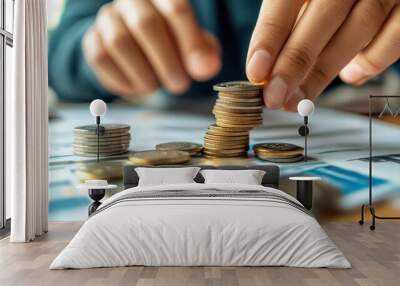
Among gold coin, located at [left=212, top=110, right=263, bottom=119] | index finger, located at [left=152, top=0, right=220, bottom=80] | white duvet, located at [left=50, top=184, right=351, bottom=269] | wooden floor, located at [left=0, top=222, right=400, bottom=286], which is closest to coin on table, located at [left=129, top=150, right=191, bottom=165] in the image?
gold coin, located at [left=212, top=110, right=263, bottom=119]

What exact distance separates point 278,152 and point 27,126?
280cm

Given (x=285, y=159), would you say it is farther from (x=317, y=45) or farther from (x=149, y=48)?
(x=149, y=48)

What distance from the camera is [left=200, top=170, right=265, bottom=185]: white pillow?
21.3 ft

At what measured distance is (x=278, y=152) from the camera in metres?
7.00

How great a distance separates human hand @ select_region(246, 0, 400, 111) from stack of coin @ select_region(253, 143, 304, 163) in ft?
1.49

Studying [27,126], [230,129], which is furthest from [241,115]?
[27,126]

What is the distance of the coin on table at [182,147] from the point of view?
7062 millimetres

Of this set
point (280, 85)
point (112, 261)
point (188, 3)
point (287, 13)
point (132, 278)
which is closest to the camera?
point (132, 278)

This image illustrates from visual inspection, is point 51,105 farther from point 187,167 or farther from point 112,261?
point 112,261

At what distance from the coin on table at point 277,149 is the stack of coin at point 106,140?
152cm

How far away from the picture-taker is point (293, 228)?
451 centimetres

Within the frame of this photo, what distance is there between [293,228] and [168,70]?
3149 mm

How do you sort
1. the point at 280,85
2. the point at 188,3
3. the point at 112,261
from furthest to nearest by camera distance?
the point at 188,3 → the point at 280,85 → the point at 112,261

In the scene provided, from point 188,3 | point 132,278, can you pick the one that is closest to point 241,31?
point 188,3
